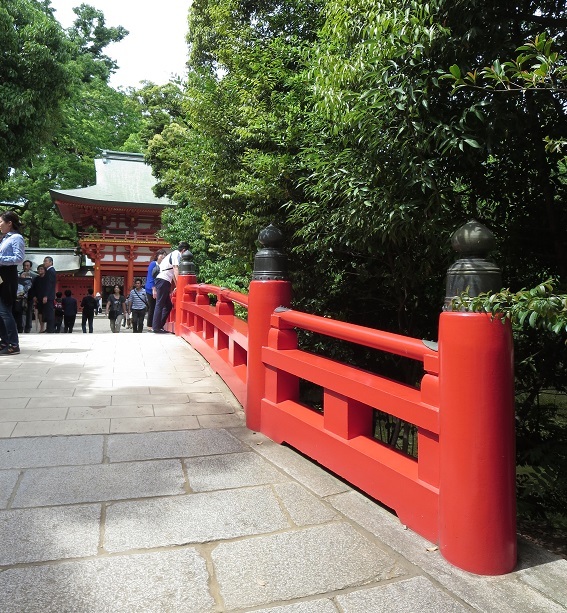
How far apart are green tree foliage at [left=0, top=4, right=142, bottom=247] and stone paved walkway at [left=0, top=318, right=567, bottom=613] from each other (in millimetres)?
22042

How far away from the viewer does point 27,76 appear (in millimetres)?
11562

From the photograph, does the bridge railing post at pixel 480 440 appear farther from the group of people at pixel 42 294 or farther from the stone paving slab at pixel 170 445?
the group of people at pixel 42 294

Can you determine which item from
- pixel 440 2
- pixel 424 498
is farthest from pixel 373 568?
pixel 440 2

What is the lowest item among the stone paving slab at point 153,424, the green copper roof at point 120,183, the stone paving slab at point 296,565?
the stone paving slab at point 296,565

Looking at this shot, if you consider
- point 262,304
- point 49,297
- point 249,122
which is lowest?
point 49,297

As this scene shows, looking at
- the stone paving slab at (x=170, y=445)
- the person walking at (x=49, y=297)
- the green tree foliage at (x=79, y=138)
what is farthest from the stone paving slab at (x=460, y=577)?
the green tree foliage at (x=79, y=138)

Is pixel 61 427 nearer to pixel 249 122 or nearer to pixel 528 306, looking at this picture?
pixel 528 306

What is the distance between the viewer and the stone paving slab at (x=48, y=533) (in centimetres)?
189

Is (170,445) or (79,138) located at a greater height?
(79,138)

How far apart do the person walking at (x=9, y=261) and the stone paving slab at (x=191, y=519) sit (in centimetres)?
389

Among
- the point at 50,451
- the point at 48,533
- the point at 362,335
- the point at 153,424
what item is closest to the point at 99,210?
the point at 153,424

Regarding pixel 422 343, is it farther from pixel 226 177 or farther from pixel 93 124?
pixel 93 124

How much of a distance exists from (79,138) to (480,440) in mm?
26910

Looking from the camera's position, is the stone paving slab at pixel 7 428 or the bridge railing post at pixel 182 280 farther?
the bridge railing post at pixel 182 280
